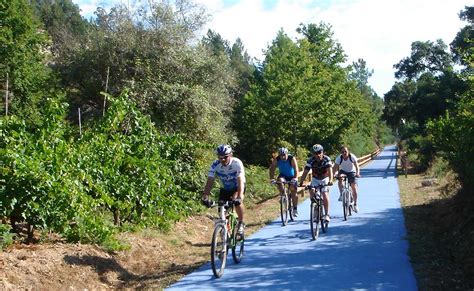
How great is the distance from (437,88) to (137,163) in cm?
3088

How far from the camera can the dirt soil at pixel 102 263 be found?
6934mm

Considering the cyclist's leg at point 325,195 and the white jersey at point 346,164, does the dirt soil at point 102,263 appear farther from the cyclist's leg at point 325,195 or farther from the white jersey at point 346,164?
the white jersey at point 346,164

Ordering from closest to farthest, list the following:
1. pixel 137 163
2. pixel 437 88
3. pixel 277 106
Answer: pixel 137 163, pixel 277 106, pixel 437 88

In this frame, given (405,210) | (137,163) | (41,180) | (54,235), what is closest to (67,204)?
(41,180)

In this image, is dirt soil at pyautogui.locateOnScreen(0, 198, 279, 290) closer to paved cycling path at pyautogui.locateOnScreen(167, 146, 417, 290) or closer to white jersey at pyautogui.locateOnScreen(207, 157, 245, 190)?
paved cycling path at pyautogui.locateOnScreen(167, 146, 417, 290)

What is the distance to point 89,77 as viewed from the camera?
21969 millimetres

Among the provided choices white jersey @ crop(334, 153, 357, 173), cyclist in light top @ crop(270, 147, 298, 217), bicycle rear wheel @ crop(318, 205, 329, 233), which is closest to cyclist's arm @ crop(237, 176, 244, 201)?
bicycle rear wheel @ crop(318, 205, 329, 233)

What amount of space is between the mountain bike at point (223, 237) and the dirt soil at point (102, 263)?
2.19 feet

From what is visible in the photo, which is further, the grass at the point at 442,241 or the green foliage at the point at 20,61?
the green foliage at the point at 20,61

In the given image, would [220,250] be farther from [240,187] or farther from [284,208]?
[284,208]

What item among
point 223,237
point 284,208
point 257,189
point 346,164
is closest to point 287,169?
point 284,208

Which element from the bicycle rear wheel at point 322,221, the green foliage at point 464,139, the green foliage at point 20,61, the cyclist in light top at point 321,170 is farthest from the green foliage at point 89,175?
the green foliage at point 20,61

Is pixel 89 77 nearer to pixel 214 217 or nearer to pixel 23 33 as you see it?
pixel 214 217

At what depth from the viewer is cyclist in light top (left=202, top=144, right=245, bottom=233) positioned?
8.38 metres
